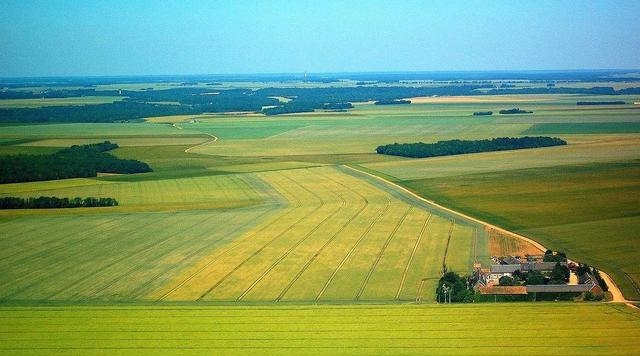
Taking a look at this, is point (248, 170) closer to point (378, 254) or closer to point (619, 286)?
point (378, 254)

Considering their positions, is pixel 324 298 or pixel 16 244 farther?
pixel 16 244

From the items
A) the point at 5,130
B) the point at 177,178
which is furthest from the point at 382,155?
the point at 5,130

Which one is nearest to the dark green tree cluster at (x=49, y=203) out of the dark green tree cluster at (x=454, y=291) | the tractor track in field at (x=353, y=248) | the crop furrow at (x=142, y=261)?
the crop furrow at (x=142, y=261)

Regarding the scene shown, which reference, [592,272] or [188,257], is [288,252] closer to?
[188,257]

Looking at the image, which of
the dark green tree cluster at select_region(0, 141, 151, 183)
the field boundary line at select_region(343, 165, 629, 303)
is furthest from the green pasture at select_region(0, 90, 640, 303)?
the dark green tree cluster at select_region(0, 141, 151, 183)

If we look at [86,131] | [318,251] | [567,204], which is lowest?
[86,131]

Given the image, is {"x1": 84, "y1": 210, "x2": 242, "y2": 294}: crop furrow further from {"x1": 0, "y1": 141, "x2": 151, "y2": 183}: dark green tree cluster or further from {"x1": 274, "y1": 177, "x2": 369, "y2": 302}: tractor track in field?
{"x1": 0, "y1": 141, "x2": 151, "y2": 183}: dark green tree cluster

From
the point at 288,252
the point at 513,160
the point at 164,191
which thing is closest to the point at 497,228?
the point at 288,252
